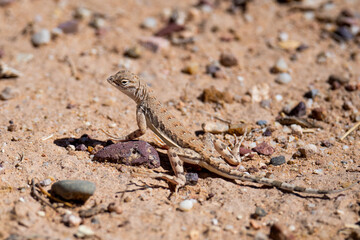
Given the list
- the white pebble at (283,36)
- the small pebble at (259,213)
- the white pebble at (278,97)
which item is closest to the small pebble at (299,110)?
the white pebble at (278,97)

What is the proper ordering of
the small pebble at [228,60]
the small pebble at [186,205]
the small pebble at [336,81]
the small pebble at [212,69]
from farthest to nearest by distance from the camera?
the small pebble at [228,60], the small pebble at [212,69], the small pebble at [336,81], the small pebble at [186,205]

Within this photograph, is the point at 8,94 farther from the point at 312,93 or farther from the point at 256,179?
the point at 312,93

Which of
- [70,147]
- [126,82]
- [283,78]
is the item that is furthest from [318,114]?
[70,147]

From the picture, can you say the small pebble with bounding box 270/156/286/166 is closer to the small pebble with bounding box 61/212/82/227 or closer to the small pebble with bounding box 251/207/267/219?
the small pebble with bounding box 251/207/267/219

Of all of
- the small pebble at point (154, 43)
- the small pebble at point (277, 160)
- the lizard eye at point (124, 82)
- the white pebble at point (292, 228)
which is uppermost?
the lizard eye at point (124, 82)

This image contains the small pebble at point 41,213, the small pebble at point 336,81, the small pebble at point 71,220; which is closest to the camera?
the small pebble at point 71,220

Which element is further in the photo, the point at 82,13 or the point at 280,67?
the point at 82,13

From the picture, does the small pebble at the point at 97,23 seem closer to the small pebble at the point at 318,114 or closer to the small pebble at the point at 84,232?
the small pebble at the point at 318,114

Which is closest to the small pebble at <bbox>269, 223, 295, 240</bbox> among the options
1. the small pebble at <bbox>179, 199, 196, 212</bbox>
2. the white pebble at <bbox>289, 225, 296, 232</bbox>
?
the white pebble at <bbox>289, 225, 296, 232</bbox>
